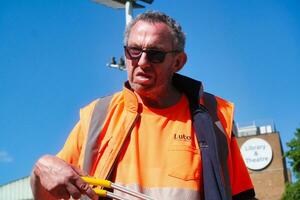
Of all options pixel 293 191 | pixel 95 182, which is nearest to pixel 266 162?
pixel 293 191

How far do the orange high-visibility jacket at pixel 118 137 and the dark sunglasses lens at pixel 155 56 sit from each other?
0.24 m

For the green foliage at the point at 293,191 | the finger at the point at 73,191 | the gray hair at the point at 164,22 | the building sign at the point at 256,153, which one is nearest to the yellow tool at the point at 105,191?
the finger at the point at 73,191

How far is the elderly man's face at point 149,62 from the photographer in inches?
127

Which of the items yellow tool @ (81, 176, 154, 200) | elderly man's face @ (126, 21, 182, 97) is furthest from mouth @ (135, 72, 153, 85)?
yellow tool @ (81, 176, 154, 200)

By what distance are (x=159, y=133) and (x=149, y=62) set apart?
1.37ft

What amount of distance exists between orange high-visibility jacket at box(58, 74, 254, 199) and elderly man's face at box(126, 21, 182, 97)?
0.35ft

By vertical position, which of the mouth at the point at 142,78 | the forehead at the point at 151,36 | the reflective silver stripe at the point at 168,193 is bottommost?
the reflective silver stripe at the point at 168,193

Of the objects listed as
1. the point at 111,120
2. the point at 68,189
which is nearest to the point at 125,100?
the point at 111,120

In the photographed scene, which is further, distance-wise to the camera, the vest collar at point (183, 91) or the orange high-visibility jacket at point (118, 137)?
the vest collar at point (183, 91)

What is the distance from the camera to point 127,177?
2971 millimetres

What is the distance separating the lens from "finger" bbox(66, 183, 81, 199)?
236cm

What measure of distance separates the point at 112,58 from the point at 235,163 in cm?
1856

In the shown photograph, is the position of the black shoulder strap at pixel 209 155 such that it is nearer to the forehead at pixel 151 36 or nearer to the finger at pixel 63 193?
the forehead at pixel 151 36

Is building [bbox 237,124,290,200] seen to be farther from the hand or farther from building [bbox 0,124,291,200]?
the hand
